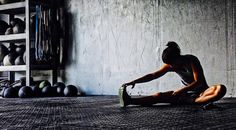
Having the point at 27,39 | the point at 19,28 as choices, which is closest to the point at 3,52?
the point at 19,28

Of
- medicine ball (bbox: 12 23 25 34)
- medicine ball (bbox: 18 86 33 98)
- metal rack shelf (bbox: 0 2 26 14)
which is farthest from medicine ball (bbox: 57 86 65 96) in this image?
metal rack shelf (bbox: 0 2 26 14)

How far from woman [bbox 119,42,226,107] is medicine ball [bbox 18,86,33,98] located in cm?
277

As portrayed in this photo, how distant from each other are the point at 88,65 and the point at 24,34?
1.30 meters

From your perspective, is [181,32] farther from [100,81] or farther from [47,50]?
[47,50]

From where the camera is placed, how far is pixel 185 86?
382 cm

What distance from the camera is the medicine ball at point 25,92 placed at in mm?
6375

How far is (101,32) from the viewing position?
6.92 m

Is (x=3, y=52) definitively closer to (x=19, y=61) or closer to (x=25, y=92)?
(x=19, y=61)

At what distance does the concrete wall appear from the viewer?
223 inches

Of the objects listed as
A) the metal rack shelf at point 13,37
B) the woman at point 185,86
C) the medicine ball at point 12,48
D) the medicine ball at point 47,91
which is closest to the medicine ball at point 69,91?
the medicine ball at point 47,91

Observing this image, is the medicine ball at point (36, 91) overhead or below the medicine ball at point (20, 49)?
below

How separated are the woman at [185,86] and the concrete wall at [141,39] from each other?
Answer: 70.7 inches

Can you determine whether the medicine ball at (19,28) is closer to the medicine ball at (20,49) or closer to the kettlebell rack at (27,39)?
the kettlebell rack at (27,39)

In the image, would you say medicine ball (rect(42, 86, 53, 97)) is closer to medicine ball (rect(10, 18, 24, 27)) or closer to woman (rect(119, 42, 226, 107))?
medicine ball (rect(10, 18, 24, 27))
